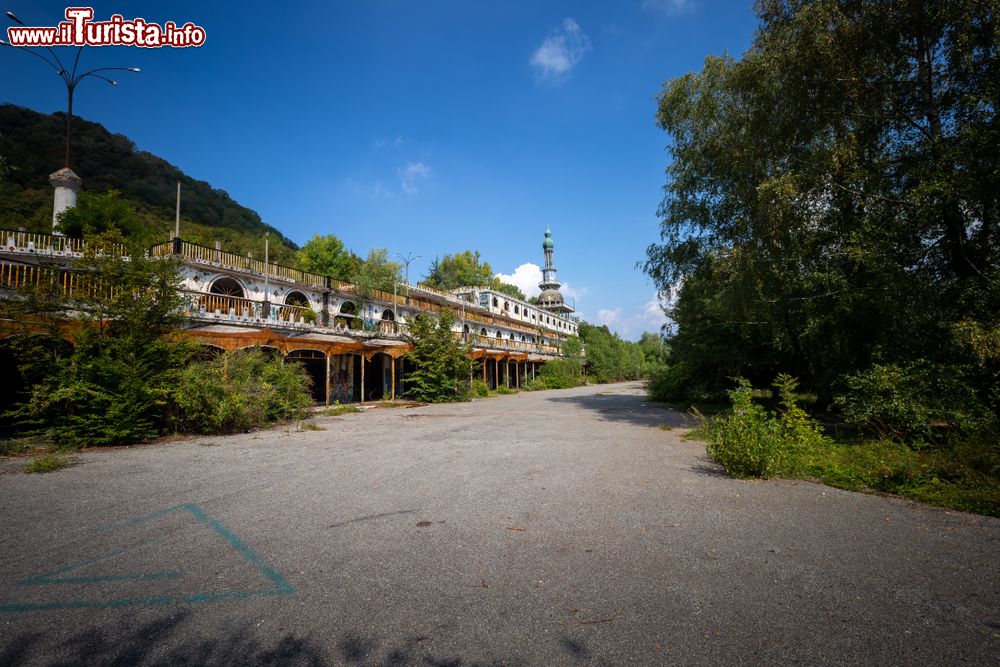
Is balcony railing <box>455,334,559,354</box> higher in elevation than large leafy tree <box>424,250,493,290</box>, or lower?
lower

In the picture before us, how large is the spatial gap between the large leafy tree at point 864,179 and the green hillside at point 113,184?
35.3 meters

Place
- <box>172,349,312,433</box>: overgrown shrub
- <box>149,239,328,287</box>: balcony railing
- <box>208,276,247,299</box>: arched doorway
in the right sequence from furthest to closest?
<box>208,276,247,299</box>: arched doorway < <box>149,239,328,287</box>: balcony railing < <box>172,349,312,433</box>: overgrown shrub

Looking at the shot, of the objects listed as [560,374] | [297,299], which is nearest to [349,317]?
[297,299]

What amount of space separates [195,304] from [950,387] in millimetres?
21437

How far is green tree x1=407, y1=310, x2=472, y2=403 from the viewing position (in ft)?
74.5

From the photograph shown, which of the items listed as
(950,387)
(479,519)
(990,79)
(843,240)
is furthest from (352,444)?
(990,79)

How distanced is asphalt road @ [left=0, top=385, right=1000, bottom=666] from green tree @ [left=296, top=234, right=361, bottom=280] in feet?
120

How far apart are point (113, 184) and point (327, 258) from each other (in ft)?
94.7

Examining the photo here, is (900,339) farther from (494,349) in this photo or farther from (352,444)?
(494,349)

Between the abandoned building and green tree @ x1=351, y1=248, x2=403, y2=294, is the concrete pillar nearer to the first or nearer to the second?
the abandoned building

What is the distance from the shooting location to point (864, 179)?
8805mm

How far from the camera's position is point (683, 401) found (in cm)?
1991

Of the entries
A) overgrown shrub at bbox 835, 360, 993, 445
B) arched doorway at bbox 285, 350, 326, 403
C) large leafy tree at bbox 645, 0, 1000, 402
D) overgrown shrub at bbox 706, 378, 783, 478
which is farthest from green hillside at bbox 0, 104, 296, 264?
overgrown shrub at bbox 835, 360, 993, 445

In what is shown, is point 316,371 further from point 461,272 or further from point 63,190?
point 461,272
